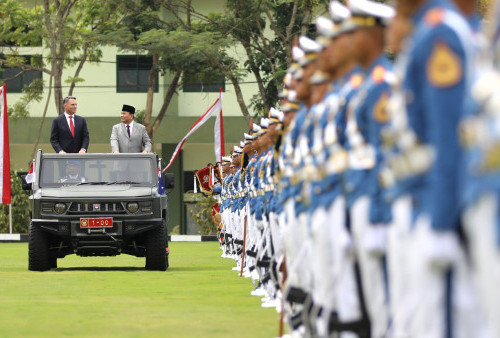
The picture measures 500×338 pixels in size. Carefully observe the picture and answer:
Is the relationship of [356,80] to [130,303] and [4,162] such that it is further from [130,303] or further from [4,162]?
[4,162]

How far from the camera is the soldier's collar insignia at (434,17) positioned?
5.02 meters

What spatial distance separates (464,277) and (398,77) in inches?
37.9

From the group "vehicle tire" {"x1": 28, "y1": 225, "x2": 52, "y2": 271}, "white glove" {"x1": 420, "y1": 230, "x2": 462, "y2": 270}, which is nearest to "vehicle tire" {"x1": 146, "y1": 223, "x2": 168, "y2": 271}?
"vehicle tire" {"x1": 28, "y1": 225, "x2": 52, "y2": 271}

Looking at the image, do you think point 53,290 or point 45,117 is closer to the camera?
point 53,290

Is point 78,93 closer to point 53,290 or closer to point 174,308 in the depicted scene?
point 53,290

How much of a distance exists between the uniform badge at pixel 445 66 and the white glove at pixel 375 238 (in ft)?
4.53

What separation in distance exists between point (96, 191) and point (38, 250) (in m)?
1.23

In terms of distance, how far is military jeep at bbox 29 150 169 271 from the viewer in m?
18.0

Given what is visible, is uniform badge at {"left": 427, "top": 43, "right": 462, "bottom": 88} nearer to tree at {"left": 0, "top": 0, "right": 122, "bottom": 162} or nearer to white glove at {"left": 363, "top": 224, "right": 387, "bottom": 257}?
white glove at {"left": 363, "top": 224, "right": 387, "bottom": 257}

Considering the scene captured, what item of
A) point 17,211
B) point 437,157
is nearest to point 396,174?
point 437,157

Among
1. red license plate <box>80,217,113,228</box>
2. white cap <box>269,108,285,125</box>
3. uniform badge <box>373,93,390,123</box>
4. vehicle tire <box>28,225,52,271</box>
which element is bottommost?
vehicle tire <box>28,225,52,271</box>

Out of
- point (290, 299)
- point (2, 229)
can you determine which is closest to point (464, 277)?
point (290, 299)

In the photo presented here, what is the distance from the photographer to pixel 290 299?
28.2 ft

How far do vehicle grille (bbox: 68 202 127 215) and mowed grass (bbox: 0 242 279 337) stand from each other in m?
0.91
